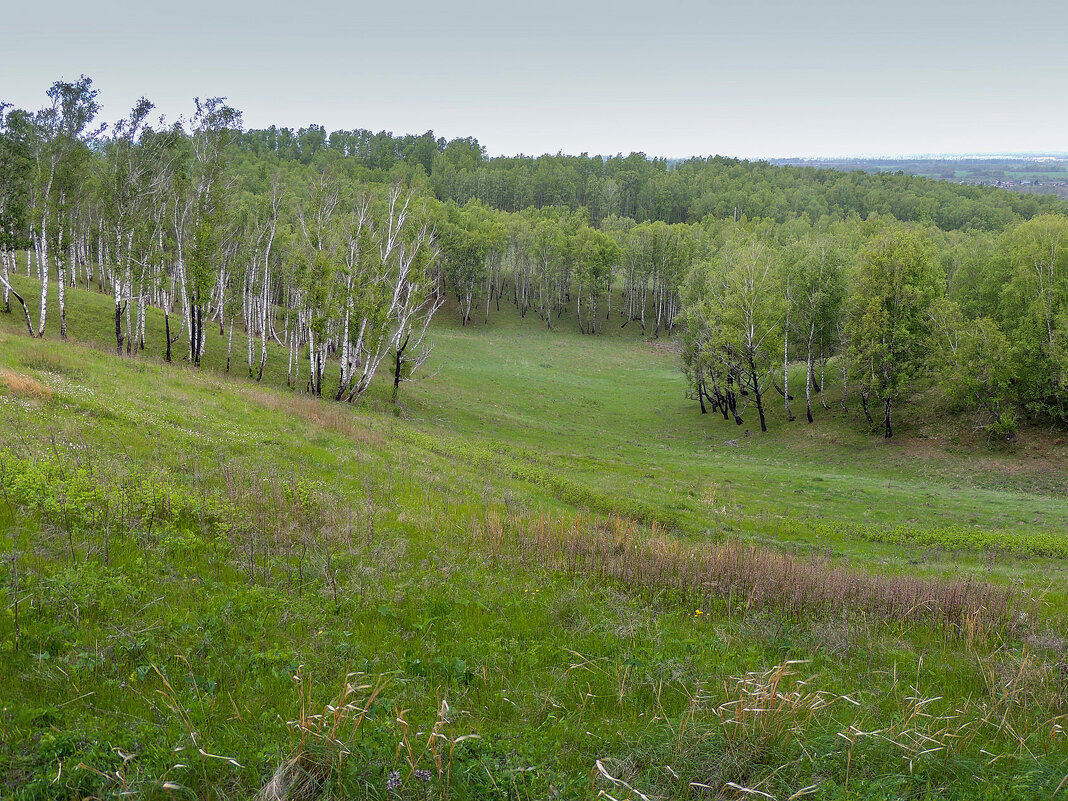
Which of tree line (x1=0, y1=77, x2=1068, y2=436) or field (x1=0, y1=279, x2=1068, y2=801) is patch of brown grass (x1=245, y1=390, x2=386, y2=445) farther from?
tree line (x1=0, y1=77, x2=1068, y2=436)

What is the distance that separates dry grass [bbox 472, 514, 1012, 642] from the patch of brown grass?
1308 cm

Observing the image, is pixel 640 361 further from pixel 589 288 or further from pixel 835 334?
pixel 835 334

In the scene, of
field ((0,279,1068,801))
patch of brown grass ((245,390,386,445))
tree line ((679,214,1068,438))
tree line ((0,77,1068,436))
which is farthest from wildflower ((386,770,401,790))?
tree line ((679,214,1068,438))

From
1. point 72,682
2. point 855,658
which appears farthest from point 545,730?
point 855,658

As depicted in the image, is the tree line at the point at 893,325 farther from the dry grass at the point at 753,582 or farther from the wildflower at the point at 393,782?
the wildflower at the point at 393,782

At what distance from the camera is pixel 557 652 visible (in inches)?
286

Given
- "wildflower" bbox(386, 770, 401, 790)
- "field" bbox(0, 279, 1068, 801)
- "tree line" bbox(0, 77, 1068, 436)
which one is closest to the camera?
"wildflower" bbox(386, 770, 401, 790)

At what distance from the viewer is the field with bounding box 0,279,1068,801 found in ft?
15.9

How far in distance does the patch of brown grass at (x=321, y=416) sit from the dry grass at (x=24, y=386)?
8.72m

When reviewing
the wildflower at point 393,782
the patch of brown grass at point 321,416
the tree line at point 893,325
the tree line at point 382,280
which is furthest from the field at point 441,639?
the tree line at point 893,325

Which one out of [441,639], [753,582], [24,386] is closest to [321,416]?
[24,386]

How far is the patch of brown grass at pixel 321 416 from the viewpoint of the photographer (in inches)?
944

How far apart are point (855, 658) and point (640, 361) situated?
6921cm

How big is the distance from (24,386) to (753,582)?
1845 centimetres
